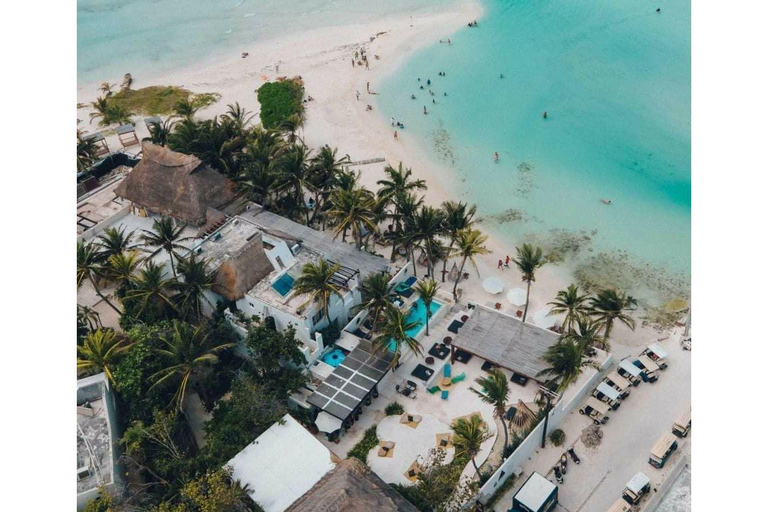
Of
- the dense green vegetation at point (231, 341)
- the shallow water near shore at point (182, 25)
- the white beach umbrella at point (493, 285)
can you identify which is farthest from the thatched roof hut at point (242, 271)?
the shallow water near shore at point (182, 25)

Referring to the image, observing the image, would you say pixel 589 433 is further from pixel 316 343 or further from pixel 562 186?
pixel 562 186

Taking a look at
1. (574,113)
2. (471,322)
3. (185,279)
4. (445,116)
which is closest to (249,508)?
(185,279)

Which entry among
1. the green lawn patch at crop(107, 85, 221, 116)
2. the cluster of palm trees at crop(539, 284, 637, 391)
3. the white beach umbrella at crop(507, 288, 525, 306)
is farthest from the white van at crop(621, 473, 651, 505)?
the green lawn patch at crop(107, 85, 221, 116)

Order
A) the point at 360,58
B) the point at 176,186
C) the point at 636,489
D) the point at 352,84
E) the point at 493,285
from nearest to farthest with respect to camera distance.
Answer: the point at 636,489
the point at 493,285
the point at 176,186
the point at 352,84
the point at 360,58

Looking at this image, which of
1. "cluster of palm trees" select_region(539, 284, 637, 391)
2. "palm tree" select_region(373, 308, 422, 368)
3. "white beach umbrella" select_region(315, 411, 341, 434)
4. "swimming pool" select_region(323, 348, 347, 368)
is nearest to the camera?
"cluster of palm trees" select_region(539, 284, 637, 391)

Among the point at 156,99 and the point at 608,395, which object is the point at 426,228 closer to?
the point at 608,395

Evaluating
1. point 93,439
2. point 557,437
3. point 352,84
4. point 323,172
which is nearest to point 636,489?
point 557,437

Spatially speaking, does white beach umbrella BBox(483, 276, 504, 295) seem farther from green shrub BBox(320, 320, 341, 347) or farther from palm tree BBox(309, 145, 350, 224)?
palm tree BBox(309, 145, 350, 224)
